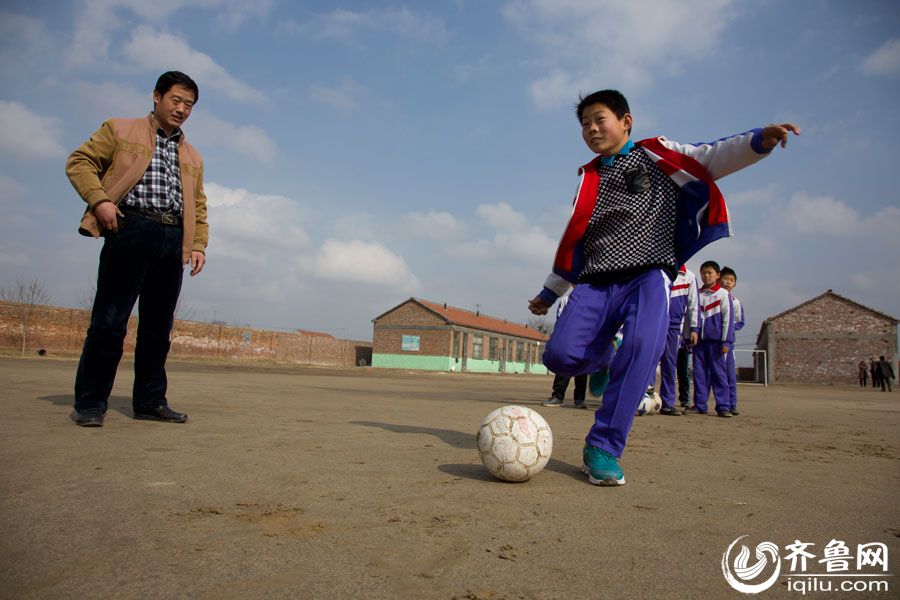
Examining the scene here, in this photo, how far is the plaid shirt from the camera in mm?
4234

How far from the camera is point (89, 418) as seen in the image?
13.3ft

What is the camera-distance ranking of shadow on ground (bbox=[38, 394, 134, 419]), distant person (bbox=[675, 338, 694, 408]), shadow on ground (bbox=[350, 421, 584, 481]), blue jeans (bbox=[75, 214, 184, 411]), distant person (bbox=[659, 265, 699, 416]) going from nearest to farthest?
shadow on ground (bbox=[350, 421, 584, 481]) → blue jeans (bbox=[75, 214, 184, 411]) → shadow on ground (bbox=[38, 394, 134, 419]) → distant person (bbox=[659, 265, 699, 416]) → distant person (bbox=[675, 338, 694, 408])

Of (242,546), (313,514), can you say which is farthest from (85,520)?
(313,514)

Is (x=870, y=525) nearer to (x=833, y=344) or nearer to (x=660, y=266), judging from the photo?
(x=660, y=266)

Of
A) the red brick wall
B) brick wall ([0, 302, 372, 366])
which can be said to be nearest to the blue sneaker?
brick wall ([0, 302, 372, 366])

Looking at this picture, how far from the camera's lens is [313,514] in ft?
7.39

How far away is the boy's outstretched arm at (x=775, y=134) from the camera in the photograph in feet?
9.98

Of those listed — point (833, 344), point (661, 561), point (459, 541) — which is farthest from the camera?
point (833, 344)

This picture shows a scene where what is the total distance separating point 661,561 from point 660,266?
2027 millimetres

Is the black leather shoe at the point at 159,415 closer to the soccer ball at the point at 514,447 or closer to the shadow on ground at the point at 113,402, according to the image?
the shadow on ground at the point at 113,402

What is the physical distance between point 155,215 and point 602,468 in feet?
12.0

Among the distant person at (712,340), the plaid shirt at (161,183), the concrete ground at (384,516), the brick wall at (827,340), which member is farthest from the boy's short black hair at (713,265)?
the brick wall at (827,340)

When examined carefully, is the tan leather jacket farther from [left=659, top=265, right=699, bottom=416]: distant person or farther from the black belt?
[left=659, top=265, right=699, bottom=416]: distant person

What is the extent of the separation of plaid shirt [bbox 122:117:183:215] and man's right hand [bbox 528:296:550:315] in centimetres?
289
